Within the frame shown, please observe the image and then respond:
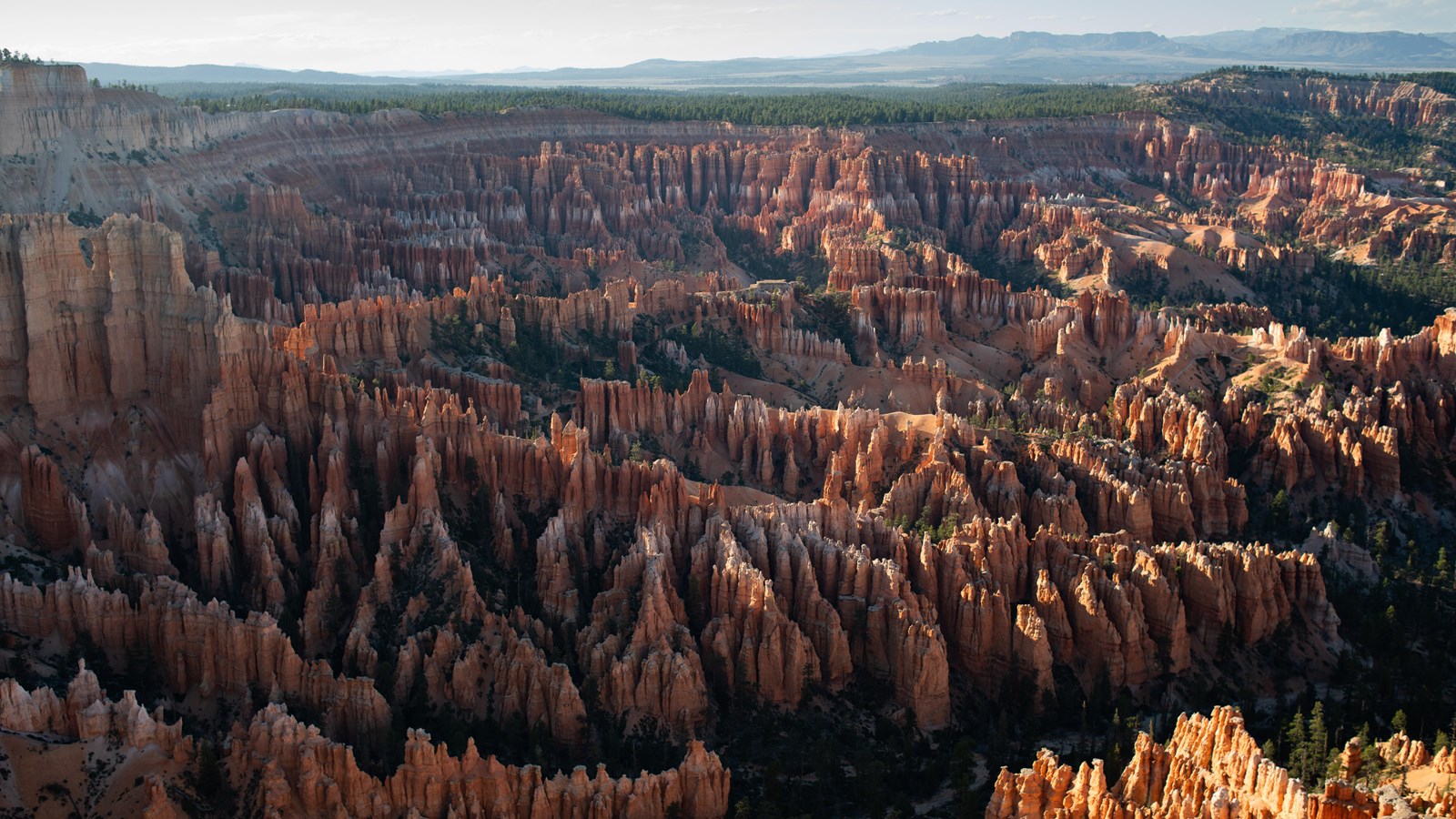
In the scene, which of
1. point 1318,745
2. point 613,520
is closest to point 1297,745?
point 1318,745

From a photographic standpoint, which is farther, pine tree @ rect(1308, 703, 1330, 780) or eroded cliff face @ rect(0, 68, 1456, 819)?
eroded cliff face @ rect(0, 68, 1456, 819)

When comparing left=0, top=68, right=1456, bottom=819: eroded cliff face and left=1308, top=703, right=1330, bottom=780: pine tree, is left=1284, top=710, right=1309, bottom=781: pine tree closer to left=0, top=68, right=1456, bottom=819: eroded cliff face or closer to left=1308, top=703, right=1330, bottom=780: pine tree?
left=1308, top=703, right=1330, bottom=780: pine tree

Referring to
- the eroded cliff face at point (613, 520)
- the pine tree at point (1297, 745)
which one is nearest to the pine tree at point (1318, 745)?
the pine tree at point (1297, 745)

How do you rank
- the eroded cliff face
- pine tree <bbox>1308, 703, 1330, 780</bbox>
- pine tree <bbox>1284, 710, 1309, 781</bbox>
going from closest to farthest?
pine tree <bbox>1308, 703, 1330, 780</bbox> → pine tree <bbox>1284, 710, 1309, 781</bbox> → the eroded cliff face

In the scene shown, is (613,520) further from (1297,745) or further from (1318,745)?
(1318,745)

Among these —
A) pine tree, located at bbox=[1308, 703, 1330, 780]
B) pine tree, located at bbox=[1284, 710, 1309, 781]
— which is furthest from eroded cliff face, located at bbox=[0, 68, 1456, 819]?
pine tree, located at bbox=[1284, 710, 1309, 781]

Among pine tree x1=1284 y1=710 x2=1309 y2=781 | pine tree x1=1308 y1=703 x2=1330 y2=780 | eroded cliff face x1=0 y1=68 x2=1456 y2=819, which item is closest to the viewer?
pine tree x1=1308 y1=703 x2=1330 y2=780

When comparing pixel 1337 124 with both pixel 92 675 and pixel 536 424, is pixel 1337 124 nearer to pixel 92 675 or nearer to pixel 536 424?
pixel 536 424

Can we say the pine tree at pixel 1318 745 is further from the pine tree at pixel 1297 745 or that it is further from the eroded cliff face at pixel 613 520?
the eroded cliff face at pixel 613 520

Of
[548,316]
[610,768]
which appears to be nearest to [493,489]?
[610,768]
